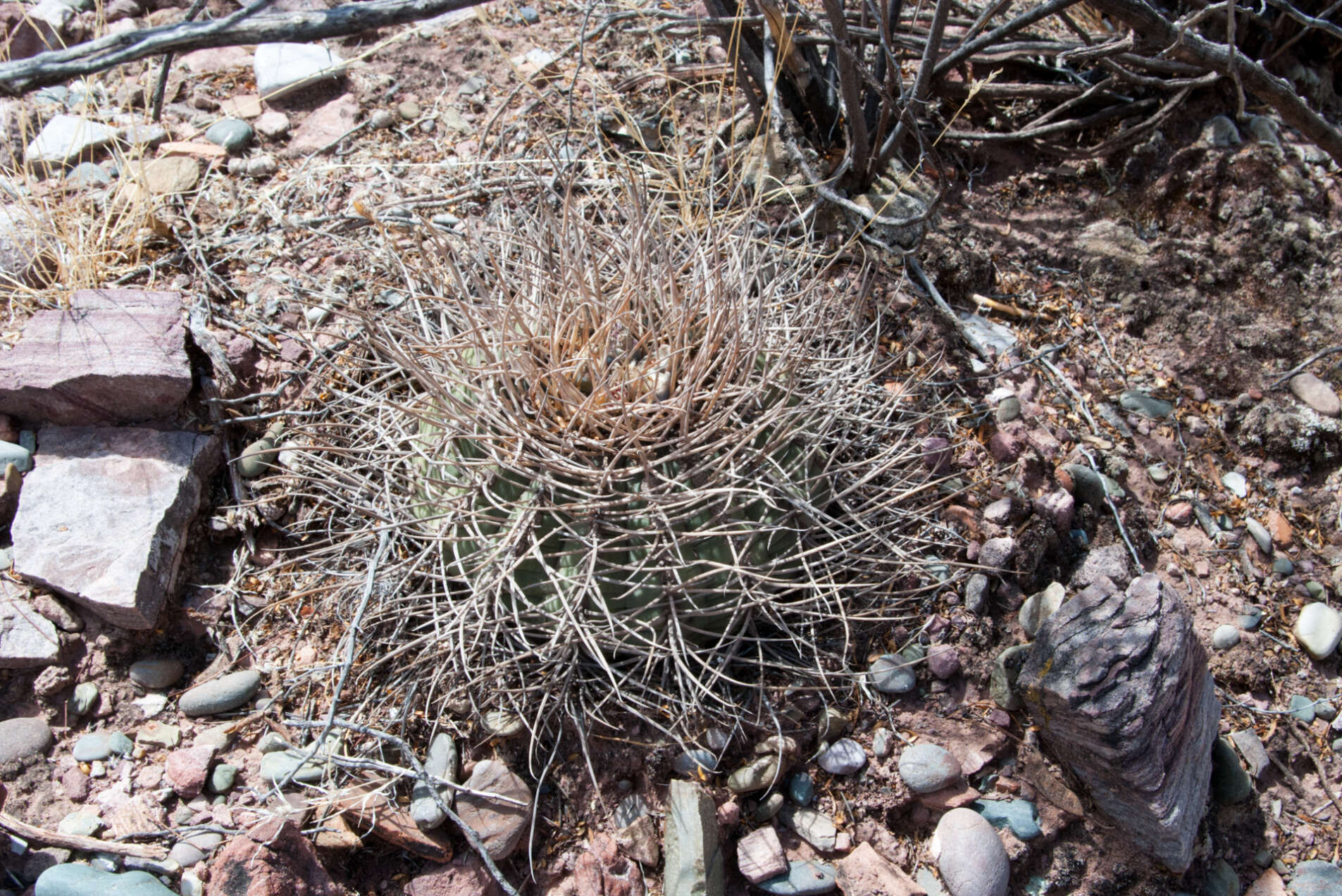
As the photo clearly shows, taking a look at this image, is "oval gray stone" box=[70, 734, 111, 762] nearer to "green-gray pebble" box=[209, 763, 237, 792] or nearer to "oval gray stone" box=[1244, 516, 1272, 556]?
"green-gray pebble" box=[209, 763, 237, 792]

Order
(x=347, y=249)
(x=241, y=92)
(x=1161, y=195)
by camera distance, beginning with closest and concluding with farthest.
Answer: (x=347, y=249), (x=1161, y=195), (x=241, y=92)

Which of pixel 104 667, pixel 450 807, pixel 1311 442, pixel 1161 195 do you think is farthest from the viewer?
pixel 1161 195

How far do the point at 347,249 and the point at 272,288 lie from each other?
7.9 inches

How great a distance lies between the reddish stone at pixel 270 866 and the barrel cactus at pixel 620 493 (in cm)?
31

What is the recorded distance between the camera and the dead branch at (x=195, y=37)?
1081mm

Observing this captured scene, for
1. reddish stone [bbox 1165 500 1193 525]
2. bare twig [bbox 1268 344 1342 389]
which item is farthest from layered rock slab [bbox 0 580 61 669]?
bare twig [bbox 1268 344 1342 389]

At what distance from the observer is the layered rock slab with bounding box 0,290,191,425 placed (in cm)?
189

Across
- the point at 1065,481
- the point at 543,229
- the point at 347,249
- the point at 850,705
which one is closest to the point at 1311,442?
the point at 1065,481

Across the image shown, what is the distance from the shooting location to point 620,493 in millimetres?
1564

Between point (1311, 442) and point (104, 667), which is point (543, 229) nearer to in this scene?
point (104, 667)

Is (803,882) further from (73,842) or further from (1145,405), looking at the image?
(1145,405)

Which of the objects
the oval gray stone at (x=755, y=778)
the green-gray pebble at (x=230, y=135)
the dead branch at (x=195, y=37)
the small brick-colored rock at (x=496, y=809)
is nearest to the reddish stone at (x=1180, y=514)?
the oval gray stone at (x=755, y=778)

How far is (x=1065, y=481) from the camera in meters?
2.00

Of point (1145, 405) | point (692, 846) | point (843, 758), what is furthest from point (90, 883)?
point (1145, 405)
